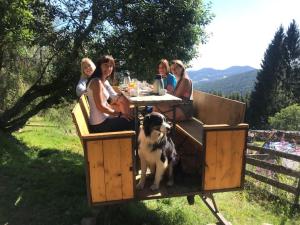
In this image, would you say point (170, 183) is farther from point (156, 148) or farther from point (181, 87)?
point (181, 87)

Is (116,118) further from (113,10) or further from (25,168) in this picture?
(113,10)

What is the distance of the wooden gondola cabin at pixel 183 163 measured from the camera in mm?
4363

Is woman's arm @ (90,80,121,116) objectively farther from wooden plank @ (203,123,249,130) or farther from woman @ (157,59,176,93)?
woman @ (157,59,176,93)

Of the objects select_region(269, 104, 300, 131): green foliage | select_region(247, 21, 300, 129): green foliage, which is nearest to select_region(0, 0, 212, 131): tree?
select_region(269, 104, 300, 131): green foliage

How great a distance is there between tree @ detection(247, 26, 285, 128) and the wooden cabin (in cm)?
6005

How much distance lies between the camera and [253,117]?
65.3 meters

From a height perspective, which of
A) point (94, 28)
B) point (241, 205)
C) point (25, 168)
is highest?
point (94, 28)

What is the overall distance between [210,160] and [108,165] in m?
1.32

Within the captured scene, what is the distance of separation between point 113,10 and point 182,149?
5579 mm

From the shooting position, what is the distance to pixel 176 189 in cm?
506

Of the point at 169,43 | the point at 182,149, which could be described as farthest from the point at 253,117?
the point at 182,149

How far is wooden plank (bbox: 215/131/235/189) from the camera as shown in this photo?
476 cm

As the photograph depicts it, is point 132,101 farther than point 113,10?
No

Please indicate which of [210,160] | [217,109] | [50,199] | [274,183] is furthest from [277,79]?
[210,160]
